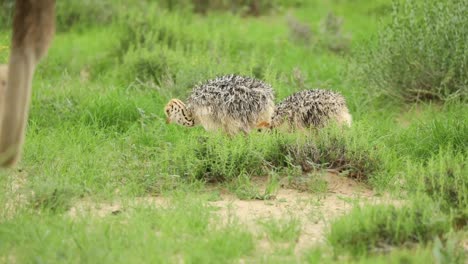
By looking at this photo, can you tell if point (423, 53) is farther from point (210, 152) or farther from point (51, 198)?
point (51, 198)

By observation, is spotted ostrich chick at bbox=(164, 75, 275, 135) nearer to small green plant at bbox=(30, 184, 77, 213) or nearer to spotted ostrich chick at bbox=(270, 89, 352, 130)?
spotted ostrich chick at bbox=(270, 89, 352, 130)

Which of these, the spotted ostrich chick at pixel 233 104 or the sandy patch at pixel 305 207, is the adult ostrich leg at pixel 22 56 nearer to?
the sandy patch at pixel 305 207

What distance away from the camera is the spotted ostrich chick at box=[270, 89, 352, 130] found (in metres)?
6.71

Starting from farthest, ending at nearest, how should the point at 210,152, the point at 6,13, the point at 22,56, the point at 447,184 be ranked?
the point at 6,13 → the point at 210,152 → the point at 447,184 → the point at 22,56

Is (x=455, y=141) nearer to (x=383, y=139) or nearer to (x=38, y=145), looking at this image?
(x=383, y=139)

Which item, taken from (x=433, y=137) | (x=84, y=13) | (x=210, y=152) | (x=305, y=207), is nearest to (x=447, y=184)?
(x=305, y=207)

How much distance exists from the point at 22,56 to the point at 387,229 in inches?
93.3

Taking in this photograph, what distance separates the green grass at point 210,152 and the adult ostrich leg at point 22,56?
81cm

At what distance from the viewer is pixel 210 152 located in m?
6.34

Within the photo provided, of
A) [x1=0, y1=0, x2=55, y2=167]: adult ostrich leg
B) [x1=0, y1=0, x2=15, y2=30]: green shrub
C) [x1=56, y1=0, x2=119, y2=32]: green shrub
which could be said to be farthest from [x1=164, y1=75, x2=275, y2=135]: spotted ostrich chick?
[x1=56, y1=0, x2=119, y2=32]: green shrub

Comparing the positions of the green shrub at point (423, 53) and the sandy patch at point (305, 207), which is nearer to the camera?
the sandy patch at point (305, 207)

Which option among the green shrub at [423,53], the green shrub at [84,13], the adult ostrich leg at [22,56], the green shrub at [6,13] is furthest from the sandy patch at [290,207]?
the green shrub at [84,13]

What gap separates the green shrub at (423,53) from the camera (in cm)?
774

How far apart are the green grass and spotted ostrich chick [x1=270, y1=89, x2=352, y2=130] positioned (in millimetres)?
215
